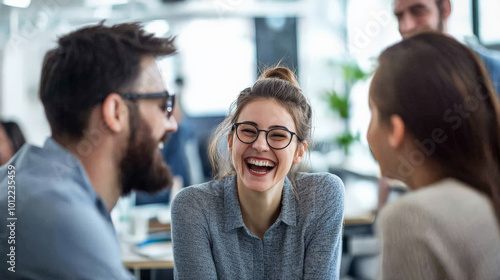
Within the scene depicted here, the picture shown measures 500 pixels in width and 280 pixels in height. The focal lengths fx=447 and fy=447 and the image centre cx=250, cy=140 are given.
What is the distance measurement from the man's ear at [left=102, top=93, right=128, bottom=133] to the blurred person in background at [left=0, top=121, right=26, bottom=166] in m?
0.53

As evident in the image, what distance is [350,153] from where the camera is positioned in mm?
4129

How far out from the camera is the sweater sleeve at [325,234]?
1.32 m

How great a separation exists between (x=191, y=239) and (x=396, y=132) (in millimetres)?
698

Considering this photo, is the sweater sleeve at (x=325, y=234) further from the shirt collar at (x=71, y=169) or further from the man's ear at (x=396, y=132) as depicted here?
the shirt collar at (x=71, y=169)

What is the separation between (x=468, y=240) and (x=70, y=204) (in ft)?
2.57

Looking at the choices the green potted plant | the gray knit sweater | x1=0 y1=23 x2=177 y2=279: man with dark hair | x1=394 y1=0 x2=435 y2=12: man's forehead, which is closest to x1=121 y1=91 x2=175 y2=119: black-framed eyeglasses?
x1=0 y1=23 x2=177 y2=279: man with dark hair

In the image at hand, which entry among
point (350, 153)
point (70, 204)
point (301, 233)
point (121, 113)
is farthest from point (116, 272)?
point (350, 153)

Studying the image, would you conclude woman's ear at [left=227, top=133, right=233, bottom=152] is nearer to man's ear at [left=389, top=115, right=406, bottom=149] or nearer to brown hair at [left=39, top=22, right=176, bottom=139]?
brown hair at [left=39, top=22, right=176, bottom=139]

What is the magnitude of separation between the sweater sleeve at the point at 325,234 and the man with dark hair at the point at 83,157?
59 cm

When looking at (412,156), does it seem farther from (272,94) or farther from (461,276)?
(272,94)

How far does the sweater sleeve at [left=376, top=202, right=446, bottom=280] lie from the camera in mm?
804

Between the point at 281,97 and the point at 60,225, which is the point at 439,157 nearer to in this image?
the point at 281,97

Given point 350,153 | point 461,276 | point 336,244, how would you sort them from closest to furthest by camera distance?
point 461,276 < point 336,244 < point 350,153

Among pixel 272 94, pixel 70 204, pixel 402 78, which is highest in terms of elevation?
pixel 402 78
